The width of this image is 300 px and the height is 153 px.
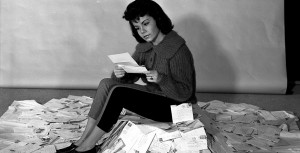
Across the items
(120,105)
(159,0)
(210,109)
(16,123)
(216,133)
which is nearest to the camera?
(120,105)

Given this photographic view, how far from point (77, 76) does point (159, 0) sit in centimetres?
102

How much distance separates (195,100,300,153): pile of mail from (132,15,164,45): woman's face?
0.54 metres

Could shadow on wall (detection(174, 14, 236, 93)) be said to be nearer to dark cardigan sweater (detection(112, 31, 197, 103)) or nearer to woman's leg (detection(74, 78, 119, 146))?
dark cardigan sweater (detection(112, 31, 197, 103))

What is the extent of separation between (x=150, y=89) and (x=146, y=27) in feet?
1.21

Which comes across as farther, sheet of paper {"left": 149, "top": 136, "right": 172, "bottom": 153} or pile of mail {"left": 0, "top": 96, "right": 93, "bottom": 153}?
pile of mail {"left": 0, "top": 96, "right": 93, "bottom": 153}

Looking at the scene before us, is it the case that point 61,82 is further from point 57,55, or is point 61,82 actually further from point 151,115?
point 151,115

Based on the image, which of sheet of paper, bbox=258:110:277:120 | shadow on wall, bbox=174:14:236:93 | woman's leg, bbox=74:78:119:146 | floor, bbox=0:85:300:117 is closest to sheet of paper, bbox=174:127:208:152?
woman's leg, bbox=74:78:119:146

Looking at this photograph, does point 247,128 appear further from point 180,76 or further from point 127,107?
point 127,107

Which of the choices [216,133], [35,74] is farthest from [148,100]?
[35,74]

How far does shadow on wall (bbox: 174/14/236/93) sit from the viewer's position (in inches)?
164

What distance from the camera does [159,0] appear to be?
412 centimetres

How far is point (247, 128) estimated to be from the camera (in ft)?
10.5

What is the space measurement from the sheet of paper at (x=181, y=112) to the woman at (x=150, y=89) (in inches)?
1.3

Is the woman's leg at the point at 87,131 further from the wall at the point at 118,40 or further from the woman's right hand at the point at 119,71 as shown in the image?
the wall at the point at 118,40
